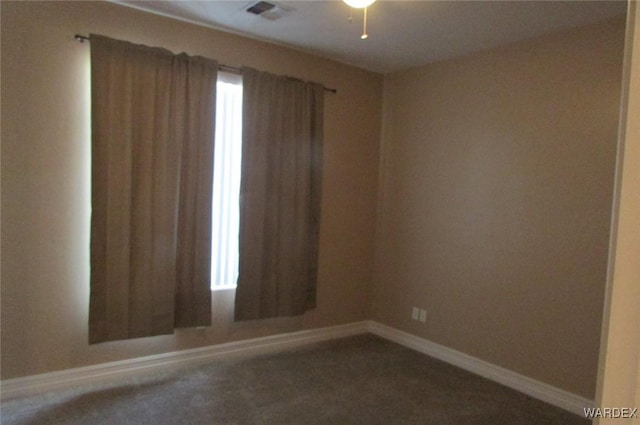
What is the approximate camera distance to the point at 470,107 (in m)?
3.54

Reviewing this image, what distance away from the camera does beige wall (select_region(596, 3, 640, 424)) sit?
460mm

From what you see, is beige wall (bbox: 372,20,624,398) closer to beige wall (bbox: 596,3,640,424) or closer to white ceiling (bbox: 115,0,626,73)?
white ceiling (bbox: 115,0,626,73)

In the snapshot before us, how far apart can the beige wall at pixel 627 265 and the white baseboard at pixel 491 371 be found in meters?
2.90

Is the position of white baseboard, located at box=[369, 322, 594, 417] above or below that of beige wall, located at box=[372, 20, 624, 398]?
below

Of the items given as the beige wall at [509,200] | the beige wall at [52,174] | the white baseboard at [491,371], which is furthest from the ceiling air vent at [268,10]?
the white baseboard at [491,371]

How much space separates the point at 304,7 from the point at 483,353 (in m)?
2.84

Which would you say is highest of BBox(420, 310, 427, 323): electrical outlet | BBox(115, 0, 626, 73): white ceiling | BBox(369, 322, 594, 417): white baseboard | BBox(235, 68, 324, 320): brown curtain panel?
BBox(115, 0, 626, 73): white ceiling

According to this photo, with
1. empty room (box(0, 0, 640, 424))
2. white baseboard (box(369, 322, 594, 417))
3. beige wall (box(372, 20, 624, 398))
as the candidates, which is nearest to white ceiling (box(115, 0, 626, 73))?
empty room (box(0, 0, 640, 424))

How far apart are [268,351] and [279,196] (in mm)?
1311

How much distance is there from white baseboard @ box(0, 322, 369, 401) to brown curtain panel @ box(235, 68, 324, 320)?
267 mm

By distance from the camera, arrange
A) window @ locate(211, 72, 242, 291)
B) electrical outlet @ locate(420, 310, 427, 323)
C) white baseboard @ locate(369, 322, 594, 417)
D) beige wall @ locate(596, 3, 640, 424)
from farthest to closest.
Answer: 1. electrical outlet @ locate(420, 310, 427, 323)
2. window @ locate(211, 72, 242, 291)
3. white baseboard @ locate(369, 322, 594, 417)
4. beige wall @ locate(596, 3, 640, 424)

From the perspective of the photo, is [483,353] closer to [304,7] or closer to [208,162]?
[208,162]

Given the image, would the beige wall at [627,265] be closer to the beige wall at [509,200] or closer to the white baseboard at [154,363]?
the beige wall at [509,200]

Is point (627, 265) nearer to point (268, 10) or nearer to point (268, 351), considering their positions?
point (268, 10)
